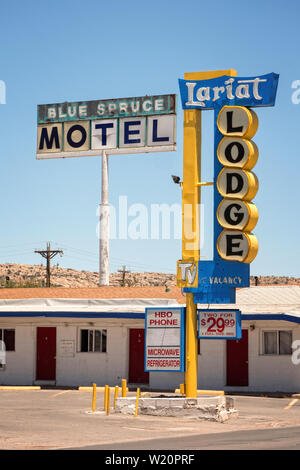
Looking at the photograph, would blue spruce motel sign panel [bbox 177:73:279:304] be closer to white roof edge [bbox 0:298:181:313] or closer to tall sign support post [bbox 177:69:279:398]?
tall sign support post [bbox 177:69:279:398]

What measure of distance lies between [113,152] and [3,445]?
116ft

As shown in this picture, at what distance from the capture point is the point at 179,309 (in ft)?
89.5

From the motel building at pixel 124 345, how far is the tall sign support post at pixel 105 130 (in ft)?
37.8

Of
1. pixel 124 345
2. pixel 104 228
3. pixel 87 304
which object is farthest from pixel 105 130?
pixel 124 345

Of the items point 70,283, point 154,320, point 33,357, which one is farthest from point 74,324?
point 70,283

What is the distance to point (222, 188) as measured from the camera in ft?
86.8

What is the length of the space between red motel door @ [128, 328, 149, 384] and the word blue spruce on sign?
14530mm

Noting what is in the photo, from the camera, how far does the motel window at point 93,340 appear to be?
3938 cm

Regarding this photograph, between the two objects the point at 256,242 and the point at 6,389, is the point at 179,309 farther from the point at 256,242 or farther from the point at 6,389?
the point at 6,389

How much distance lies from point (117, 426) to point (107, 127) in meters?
31.5

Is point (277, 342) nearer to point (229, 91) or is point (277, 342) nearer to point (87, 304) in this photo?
point (87, 304)

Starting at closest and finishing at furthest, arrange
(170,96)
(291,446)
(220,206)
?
(291,446) < (220,206) < (170,96)

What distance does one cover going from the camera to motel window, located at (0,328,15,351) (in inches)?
1603

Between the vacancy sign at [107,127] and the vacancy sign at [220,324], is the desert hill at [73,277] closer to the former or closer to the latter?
the vacancy sign at [107,127]
